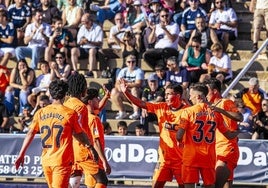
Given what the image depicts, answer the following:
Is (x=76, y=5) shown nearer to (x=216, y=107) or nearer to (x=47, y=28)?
(x=47, y=28)

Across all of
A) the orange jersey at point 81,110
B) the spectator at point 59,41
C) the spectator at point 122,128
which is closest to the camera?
the orange jersey at point 81,110

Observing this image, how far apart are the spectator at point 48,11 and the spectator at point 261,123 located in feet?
20.8

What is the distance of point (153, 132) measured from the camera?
21609mm

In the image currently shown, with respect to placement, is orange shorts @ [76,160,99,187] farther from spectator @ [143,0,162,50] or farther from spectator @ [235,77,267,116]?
spectator @ [143,0,162,50]

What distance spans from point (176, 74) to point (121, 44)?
2.07 meters

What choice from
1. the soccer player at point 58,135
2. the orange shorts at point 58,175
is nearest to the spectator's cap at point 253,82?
the soccer player at point 58,135

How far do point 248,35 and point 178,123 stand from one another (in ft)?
30.1

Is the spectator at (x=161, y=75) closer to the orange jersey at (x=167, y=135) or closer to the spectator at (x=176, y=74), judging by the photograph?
the spectator at (x=176, y=74)

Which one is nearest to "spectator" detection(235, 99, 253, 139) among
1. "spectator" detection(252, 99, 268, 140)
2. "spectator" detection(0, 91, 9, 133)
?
"spectator" detection(252, 99, 268, 140)

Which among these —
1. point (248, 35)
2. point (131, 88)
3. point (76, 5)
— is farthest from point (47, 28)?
point (248, 35)

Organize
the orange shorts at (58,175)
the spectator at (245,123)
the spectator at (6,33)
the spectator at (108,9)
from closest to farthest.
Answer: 1. the orange shorts at (58,175)
2. the spectator at (245,123)
3. the spectator at (6,33)
4. the spectator at (108,9)

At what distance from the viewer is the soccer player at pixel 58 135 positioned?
13.8 meters

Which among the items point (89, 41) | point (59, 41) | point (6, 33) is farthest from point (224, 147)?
point (6, 33)

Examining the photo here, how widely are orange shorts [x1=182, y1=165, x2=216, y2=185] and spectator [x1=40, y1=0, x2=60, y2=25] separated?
10144mm
